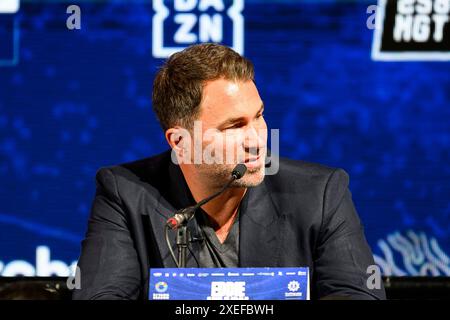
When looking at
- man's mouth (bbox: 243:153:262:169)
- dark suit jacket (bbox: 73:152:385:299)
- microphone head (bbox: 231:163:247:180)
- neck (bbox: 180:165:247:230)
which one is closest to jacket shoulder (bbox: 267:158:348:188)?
dark suit jacket (bbox: 73:152:385:299)

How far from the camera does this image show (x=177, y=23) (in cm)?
344

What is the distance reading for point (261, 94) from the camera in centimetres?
344

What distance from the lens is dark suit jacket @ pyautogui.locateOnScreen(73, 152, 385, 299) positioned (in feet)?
7.54

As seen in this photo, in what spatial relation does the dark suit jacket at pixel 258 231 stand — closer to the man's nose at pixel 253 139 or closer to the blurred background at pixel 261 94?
the man's nose at pixel 253 139

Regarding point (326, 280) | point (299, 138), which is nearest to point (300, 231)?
point (326, 280)

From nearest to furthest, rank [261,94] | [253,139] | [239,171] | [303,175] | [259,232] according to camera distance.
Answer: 1. [239,171]
2. [253,139]
3. [259,232]
4. [303,175]
5. [261,94]

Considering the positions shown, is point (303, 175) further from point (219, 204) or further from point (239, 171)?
point (239, 171)

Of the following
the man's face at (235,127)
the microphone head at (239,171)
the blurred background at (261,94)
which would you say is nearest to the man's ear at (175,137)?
the man's face at (235,127)

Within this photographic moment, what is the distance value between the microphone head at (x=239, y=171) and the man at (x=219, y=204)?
9 cm

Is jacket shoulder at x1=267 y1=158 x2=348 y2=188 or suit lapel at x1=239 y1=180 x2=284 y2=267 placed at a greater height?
jacket shoulder at x1=267 y1=158 x2=348 y2=188

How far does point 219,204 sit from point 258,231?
146 millimetres

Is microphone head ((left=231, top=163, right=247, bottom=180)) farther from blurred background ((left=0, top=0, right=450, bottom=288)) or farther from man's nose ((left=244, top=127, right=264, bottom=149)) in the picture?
blurred background ((left=0, top=0, right=450, bottom=288))

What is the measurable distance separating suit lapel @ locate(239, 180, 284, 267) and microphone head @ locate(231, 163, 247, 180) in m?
0.27

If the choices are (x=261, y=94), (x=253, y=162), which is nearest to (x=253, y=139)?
(x=253, y=162)
